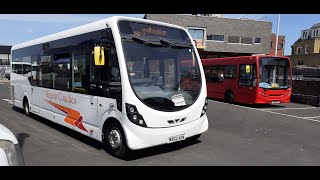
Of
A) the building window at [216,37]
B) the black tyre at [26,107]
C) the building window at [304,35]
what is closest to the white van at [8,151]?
the black tyre at [26,107]

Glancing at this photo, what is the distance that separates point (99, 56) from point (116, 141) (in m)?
1.71

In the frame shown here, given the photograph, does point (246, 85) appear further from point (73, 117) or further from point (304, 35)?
point (304, 35)

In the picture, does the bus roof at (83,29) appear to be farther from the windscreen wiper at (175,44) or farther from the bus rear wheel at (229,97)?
the bus rear wheel at (229,97)

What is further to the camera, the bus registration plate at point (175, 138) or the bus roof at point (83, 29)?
the bus roof at point (83, 29)

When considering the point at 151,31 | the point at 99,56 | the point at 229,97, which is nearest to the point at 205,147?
the point at 151,31

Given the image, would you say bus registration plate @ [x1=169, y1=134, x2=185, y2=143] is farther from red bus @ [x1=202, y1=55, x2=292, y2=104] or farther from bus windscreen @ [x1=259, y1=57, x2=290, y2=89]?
bus windscreen @ [x1=259, y1=57, x2=290, y2=89]

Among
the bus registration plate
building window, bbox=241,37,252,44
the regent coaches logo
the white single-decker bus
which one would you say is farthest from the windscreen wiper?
building window, bbox=241,37,252,44

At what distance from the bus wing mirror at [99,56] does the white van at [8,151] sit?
2.68 metres

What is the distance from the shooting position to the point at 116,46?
548cm

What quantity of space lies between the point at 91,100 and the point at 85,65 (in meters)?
0.86

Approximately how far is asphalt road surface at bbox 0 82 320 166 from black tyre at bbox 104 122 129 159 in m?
0.14

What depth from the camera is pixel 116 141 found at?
5.68 meters

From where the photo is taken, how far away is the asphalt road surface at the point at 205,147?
18.2 feet

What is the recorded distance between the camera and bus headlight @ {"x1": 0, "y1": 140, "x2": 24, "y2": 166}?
8.98ft
